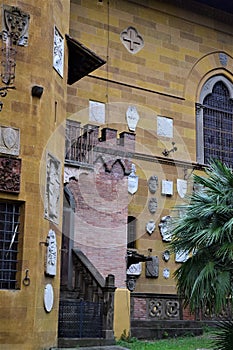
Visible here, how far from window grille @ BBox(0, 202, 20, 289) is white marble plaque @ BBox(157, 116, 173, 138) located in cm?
956

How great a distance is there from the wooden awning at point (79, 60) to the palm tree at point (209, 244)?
507 cm

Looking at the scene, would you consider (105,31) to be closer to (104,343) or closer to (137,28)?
(137,28)

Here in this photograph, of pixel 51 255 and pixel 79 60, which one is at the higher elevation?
pixel 79 60

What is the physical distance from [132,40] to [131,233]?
660cm

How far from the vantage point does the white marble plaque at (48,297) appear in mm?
12856

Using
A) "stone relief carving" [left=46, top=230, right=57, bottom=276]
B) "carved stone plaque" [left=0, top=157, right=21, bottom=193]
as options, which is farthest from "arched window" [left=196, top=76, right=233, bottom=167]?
"carved stone plaque" [left=0, top=157, right=21, bottom=193]

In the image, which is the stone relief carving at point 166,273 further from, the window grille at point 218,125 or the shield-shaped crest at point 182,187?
the window grille at point 218,125

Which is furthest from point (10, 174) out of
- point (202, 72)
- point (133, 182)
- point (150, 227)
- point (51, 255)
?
point (202, 72)

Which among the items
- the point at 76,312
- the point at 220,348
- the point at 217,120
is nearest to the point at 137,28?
the point at 217,120

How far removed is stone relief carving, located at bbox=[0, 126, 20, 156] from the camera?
41.2ft

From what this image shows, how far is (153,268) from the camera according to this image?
19719 millimetres

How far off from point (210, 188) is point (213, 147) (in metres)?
10.9

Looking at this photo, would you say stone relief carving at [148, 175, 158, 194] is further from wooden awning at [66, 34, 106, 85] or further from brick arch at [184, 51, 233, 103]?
wooden awning at [66, 34, 106, 85]

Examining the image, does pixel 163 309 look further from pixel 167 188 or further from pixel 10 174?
pixel 10 174
